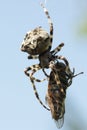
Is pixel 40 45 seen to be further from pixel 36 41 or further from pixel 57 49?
pixel 57 49

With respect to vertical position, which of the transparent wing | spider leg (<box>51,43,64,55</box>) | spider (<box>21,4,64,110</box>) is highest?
spider (<box>21,4,64,110</box>)

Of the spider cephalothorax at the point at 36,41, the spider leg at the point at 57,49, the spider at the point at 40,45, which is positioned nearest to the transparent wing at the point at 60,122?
the spider at the point at 40,45

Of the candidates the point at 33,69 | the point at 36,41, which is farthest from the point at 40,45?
the point at 33,69

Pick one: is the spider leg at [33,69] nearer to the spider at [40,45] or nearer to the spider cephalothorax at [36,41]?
the spider at [40,45]

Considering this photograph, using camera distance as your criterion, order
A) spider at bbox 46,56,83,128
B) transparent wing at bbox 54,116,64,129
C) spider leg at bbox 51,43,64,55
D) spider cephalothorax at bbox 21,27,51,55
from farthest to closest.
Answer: spider leg at bbox 51,43,64,55 < spider cephalothorax at bbox 21,27,51,55 < spider at bbox 46,56,83,128 < transparent wing at bbox 54,116,64,129

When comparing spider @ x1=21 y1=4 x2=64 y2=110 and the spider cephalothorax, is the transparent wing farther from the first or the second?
the spider cephalothorax

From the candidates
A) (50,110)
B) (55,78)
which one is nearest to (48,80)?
(55,78)

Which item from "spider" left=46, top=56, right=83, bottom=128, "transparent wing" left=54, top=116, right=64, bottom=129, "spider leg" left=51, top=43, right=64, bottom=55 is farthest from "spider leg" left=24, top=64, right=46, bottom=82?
"transparent wing" left=54, top=116, right=64, bottom=129

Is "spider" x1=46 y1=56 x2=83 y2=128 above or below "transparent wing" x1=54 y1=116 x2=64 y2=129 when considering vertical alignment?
above

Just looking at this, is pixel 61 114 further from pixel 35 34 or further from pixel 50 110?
pixel 35 34
